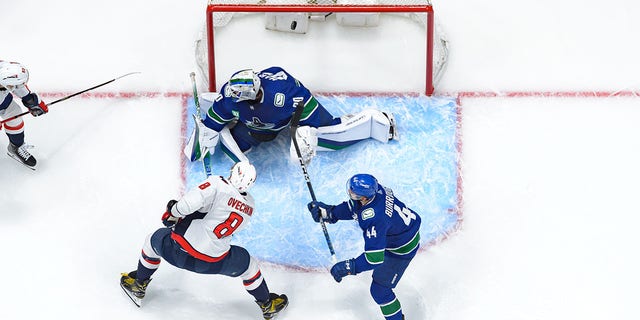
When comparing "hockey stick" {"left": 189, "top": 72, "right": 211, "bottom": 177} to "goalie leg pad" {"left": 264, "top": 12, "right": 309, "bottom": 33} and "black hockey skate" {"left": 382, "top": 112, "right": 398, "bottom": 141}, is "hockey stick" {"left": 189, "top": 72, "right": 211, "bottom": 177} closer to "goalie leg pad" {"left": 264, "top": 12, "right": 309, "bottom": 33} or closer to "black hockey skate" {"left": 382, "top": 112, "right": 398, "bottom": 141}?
"goalie leg pad" {"left": 264, "top": 12, "right": 309, "bottom": 33}

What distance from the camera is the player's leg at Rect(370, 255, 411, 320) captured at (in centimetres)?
682

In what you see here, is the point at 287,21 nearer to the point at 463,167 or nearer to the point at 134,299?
the point at 463,167

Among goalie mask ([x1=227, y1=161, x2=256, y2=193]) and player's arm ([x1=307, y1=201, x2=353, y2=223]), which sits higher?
goalie mask ([x1=227, y1=161, x2=256, y2=193])

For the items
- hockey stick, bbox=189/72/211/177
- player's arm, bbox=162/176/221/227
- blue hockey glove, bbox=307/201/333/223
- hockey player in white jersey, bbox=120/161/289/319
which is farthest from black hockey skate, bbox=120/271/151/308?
blue hockey glove, bbox=307/201/333/223

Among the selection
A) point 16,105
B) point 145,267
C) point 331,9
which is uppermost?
point 331,9

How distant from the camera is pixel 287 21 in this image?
8016 mm

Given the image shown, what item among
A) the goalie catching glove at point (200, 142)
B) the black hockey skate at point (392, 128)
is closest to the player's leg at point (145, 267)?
the goalie catching glove at point (200, 142)

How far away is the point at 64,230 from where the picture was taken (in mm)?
7457

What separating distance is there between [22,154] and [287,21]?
5.91 feet

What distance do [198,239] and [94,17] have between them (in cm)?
222

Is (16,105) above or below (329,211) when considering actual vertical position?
above

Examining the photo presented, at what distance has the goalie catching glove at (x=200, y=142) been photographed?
24.6 feet

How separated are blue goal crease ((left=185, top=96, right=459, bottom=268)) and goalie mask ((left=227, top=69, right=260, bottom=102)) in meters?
0.62

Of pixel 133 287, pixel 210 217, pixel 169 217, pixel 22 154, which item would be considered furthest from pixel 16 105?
pixel 210 217
